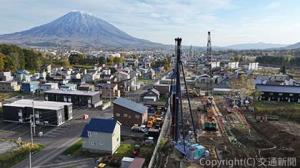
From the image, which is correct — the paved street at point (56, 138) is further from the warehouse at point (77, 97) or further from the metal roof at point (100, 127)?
the warehouse at point (77, 97)

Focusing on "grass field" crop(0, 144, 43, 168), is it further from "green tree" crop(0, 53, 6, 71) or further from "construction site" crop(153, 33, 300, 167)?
"green tree" crop(0, 53, 6, 71)

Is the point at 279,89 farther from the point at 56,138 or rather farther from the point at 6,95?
the point at 6,95

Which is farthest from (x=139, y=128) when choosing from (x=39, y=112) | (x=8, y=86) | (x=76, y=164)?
(x=8, y=86)

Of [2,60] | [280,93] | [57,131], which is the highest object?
[2,60]

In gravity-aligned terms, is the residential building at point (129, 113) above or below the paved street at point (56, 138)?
above

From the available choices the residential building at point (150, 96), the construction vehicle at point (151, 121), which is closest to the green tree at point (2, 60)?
the residential building at point (150, 96)

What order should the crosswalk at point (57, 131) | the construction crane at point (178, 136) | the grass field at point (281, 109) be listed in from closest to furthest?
the construction crane at point (178, 136), the crosswalk at point (57, 131), the grass field at point (281, 109)

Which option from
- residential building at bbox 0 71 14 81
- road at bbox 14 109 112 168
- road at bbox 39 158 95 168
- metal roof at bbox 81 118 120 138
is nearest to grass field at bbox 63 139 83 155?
road at bbox 14 109 112 168
